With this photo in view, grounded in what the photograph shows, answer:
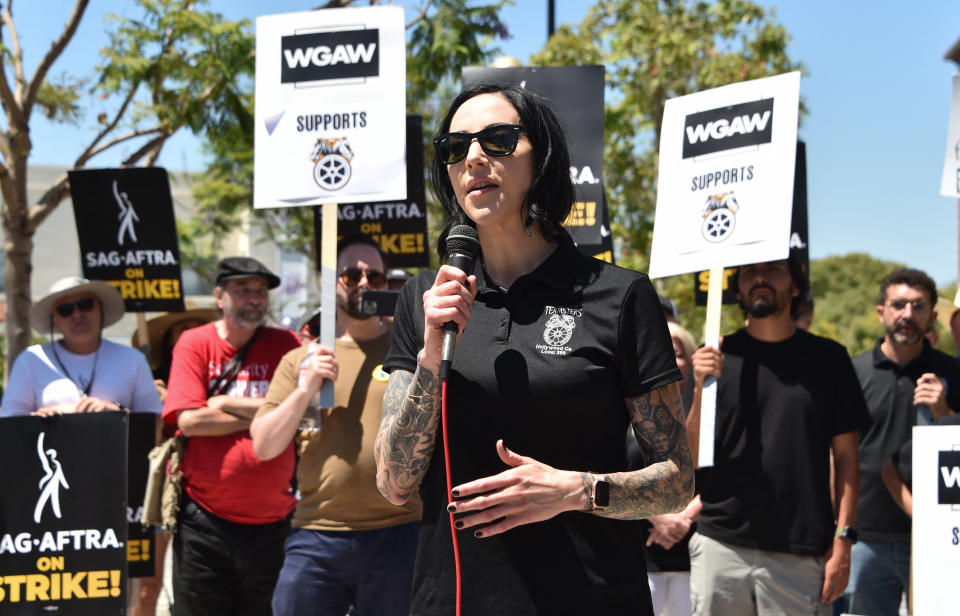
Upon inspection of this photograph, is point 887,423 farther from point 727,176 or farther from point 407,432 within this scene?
point 407,432

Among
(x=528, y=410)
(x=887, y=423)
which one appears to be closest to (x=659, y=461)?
(x=528, y=410)

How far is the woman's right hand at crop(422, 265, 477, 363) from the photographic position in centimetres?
232

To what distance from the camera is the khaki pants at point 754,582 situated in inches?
192

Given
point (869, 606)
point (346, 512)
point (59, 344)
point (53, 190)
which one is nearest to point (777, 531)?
point (869, 606)

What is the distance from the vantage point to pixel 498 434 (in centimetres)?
238

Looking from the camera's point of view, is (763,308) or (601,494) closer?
(601,494)

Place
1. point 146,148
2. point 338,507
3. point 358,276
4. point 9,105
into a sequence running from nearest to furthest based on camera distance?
point 338,507 < point 358,276 < point 9,105 < point 146,148

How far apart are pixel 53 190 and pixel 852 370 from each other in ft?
23.4

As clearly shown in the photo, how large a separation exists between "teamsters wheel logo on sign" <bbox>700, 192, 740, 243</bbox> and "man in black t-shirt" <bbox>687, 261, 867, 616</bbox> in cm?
43

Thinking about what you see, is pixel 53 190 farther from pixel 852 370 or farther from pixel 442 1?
pixel 852 370

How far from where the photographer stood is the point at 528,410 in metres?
2.36

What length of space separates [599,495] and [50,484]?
4146 millimetres

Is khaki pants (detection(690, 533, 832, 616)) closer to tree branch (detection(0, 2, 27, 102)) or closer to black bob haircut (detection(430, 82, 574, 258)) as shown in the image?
black bob haircut (detection(430, 82, 574, 258))

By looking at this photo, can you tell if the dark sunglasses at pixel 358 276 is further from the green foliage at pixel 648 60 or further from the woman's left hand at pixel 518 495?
the green foliage at pixel 648 60
